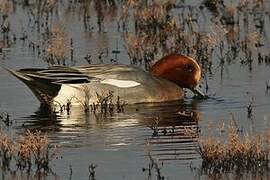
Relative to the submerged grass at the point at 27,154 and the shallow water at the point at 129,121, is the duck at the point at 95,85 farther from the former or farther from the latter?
the submerged grass at the point at 27,154

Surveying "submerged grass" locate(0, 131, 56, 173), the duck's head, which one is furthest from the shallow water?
the duck's head

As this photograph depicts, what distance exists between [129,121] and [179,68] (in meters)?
2.20

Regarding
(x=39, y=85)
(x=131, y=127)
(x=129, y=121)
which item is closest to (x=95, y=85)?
(x=39, y=85)

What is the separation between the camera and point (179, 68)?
13.7 meters

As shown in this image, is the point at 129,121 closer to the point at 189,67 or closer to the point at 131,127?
the point at 131,127

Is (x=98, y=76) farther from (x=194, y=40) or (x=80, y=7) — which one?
(x=80, y=7)

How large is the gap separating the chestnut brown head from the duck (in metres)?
0.20

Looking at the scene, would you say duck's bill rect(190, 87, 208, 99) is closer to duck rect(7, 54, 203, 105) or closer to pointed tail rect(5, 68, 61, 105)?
duck rect(7, 54, 203, 105)

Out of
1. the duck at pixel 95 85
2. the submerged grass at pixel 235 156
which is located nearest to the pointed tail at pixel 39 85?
the duck at pixel 95 85

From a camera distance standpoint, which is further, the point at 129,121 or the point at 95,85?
the point at 95,85

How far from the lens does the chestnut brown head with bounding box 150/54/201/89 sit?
537 inches

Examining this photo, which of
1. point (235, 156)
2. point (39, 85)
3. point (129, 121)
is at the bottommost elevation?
point (129, 121)

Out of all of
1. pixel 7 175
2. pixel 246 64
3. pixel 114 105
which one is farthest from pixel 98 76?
pixel 7 175

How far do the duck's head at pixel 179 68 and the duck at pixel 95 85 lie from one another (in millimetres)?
204
